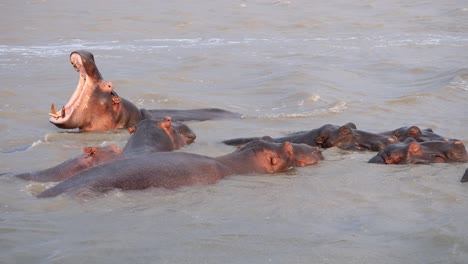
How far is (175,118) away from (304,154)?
292cm

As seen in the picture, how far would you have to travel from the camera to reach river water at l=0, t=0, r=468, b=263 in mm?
4992

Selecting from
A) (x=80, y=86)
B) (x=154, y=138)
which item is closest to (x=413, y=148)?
(x=154, y=138)

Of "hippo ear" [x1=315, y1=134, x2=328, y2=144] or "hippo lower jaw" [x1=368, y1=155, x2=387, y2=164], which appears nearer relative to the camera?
"hippo lower jaw" [x1=368, y1=155, x2=387, y2=164]

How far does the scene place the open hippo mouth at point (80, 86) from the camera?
30.1 feet

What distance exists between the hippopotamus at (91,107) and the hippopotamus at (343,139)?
70.9 inches

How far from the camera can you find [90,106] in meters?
9.47

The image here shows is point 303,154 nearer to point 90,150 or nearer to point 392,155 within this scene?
point 392,155

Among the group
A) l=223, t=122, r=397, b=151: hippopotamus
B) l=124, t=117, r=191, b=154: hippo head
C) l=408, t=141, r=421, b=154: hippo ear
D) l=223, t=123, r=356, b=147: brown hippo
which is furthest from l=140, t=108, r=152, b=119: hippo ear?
l=408, t=141, r=421, b=154: hippo ear

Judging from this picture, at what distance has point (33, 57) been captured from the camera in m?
15.7

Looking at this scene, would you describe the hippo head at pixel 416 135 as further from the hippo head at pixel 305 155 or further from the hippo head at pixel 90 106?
the hippo head at pixel 90 106

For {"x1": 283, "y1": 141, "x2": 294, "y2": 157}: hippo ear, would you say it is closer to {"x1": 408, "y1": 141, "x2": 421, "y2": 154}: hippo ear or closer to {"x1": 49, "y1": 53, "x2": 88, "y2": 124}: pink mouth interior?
{"x1": 408, "y1": 141, "x2": 421, "y2": 154}: hippo ear

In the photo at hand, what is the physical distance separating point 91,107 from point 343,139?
2793 millimetres

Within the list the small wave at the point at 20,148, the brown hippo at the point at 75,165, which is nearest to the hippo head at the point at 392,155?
the brown hippo at the point at 75,165

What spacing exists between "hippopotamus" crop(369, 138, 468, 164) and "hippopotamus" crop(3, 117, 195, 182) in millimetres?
1800
